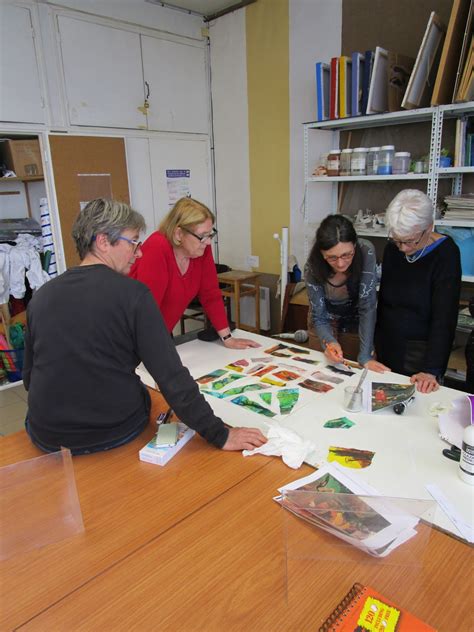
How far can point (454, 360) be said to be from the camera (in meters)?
2.69

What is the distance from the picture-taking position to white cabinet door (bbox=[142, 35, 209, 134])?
13.3ft

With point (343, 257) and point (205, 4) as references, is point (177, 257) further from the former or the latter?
point (205, 4)

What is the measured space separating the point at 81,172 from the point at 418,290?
2.95 meters

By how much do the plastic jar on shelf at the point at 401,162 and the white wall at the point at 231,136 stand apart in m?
1.77

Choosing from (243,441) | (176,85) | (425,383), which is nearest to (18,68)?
(176,85)

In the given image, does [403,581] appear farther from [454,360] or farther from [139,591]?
[454,360]

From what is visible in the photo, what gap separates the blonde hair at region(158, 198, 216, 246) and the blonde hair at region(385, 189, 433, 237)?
0.74 meters

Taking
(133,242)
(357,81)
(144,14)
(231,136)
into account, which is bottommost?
(133,242)

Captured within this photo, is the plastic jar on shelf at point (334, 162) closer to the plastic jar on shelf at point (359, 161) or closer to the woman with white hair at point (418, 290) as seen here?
the plastic jar on shelf at point (359, 161)

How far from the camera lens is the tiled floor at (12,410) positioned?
2.92 m

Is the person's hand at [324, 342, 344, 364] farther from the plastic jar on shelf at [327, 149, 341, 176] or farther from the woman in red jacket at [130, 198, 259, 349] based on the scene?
the plastic jar on shelf at [327, 149, 341, 176]

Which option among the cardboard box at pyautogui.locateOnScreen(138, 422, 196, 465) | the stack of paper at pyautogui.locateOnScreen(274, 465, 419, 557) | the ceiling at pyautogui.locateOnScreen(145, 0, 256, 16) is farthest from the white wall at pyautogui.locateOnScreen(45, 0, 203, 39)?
the stack of paper at pyautogui.locateOnScreen(274, 465, 419, 557)

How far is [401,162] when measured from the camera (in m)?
2.86

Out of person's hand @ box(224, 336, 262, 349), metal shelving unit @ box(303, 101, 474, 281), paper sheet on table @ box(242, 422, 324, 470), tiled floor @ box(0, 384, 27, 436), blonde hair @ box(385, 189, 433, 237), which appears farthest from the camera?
tiled floor @ box(0, 384, 27, 436)
